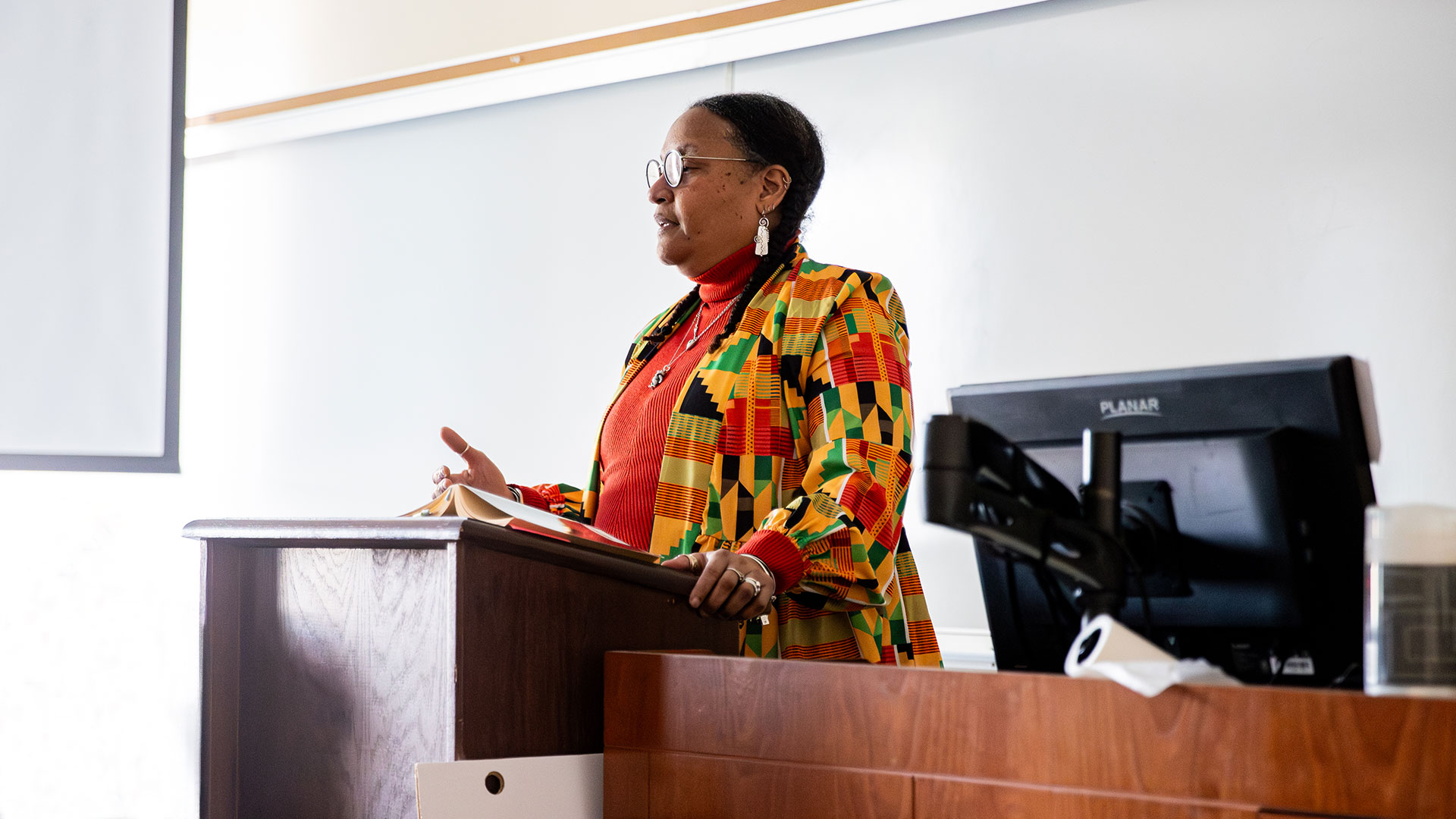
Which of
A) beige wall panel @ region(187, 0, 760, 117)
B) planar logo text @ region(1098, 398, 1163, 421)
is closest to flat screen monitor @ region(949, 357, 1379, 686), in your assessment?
planar logo text @ region(1098, 398, 1163, 421)

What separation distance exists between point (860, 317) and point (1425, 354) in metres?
1.28

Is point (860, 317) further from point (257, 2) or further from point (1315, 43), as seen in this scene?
point (257, 2)

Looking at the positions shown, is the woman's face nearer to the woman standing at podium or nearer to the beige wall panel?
the woman standing at podium

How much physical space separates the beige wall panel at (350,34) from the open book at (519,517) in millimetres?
2157

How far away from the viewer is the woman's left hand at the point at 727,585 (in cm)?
129

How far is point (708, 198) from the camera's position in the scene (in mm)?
1798

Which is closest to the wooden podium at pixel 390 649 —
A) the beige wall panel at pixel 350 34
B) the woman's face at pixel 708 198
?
the woman's face at pixel 708 198

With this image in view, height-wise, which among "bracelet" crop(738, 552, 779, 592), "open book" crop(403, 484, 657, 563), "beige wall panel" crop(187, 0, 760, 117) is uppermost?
"beige wall panel" crop(187, 0, 760, 117)

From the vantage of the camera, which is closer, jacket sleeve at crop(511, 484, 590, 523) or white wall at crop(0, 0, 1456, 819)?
jacket sleeve at crop(511, 484, 590, 523)

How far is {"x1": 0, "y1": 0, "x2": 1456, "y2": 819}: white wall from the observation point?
233 cm

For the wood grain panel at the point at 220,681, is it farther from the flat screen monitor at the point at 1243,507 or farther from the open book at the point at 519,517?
the flat screen monitor at the point at 1243,507

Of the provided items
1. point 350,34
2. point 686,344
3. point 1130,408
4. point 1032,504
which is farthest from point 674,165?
point 350,34

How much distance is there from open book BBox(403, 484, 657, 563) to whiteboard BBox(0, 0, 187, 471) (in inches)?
76.3

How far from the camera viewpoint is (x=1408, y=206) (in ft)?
7.51
